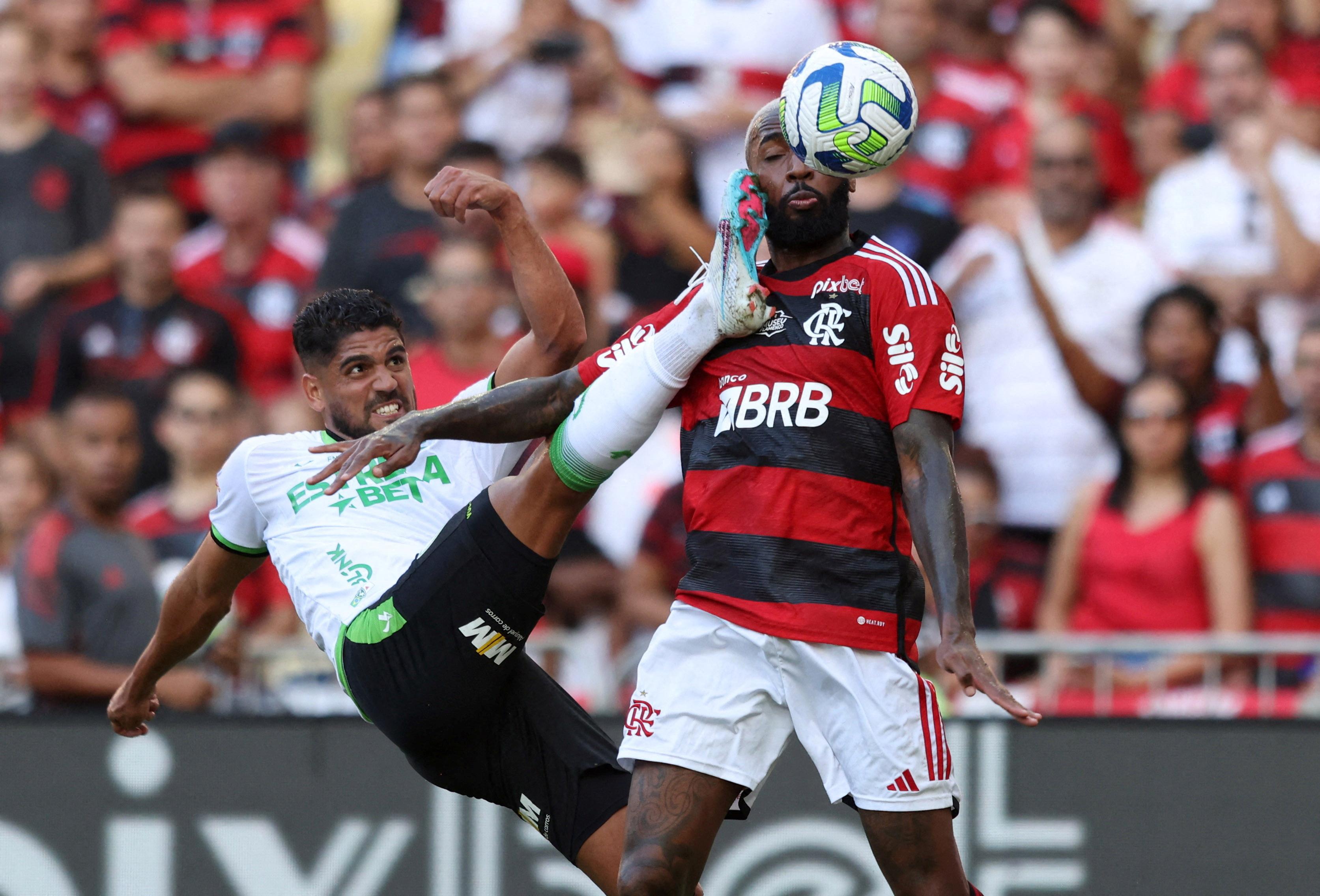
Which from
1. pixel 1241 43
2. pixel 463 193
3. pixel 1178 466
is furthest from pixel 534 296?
pixel 1241 43

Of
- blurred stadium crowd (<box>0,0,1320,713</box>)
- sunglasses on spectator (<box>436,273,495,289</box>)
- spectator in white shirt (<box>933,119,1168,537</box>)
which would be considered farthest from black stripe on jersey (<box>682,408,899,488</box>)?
sunglasses on spectator (<box>436,273,495,289</box>)

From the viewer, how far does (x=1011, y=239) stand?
26.9ft

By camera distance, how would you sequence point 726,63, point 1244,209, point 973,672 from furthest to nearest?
1. point 726,63
2. point 1244,209
3. point 973,672

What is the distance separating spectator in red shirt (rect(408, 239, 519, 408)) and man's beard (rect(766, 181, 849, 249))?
3739 mm

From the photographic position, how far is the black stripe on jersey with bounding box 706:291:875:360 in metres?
4.28

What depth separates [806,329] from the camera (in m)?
4.31

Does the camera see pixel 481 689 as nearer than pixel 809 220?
No

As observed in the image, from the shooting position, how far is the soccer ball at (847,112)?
13.7ft

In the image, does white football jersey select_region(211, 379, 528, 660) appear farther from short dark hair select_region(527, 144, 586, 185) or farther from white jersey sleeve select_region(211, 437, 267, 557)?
short dark hair select_region(527, 144, 586, 185)

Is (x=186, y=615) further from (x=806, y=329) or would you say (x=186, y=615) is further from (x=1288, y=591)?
(x=1288, y=591)

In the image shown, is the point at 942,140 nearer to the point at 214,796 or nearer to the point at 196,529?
the point at 196,529

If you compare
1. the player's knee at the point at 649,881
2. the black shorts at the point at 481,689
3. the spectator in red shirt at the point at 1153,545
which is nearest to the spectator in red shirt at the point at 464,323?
the spectator in red shirt at the point at 1153,545

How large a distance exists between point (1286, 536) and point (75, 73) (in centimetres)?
668

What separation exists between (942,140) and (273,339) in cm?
350
